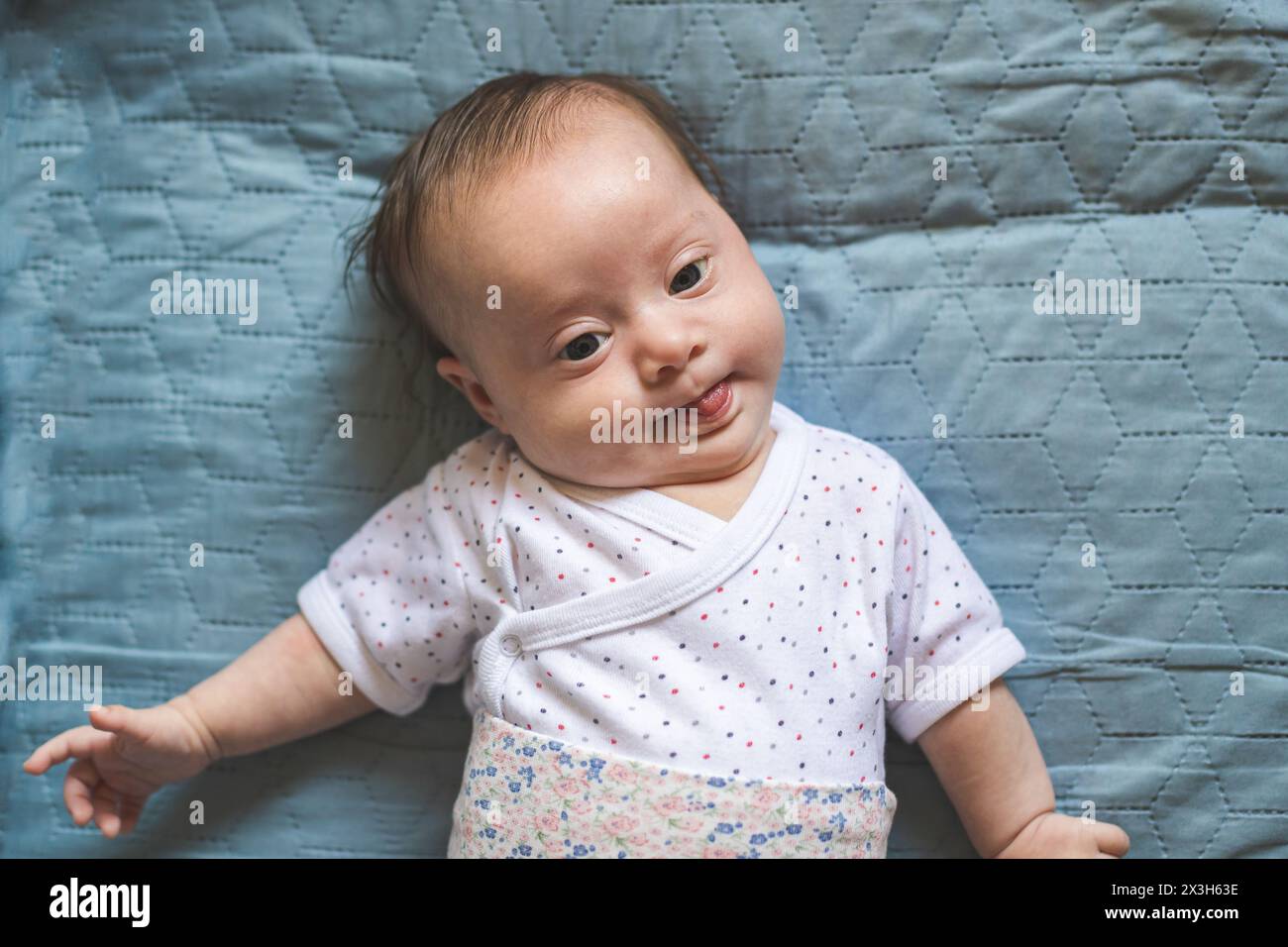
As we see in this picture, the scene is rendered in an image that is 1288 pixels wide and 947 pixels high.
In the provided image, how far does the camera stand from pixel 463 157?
1.04 m

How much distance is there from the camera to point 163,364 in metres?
1.24

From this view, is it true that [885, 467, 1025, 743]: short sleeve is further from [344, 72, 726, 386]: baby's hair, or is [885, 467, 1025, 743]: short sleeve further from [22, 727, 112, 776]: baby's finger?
[22, 727, 112, 776]: baby's finger

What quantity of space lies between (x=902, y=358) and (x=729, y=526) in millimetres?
273

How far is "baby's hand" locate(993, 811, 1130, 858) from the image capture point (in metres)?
1.07

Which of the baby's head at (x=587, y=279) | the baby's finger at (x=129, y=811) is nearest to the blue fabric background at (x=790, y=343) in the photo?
the baby's finger at (x=129, y=811)

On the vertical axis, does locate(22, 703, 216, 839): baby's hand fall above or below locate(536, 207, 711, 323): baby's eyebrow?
below

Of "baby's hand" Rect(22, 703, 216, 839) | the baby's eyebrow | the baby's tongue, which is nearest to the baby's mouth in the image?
the baby's tongue

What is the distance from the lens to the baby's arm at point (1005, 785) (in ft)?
3.53

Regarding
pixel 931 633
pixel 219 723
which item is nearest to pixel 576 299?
pixel 931 633

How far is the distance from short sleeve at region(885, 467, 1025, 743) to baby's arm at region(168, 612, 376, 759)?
1.67ft

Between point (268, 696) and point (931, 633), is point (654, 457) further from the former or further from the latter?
point (268, 696)

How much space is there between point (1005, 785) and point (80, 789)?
2.77 ft

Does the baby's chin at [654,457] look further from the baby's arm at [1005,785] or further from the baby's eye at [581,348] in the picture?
the baby's arm at [1005,785]
